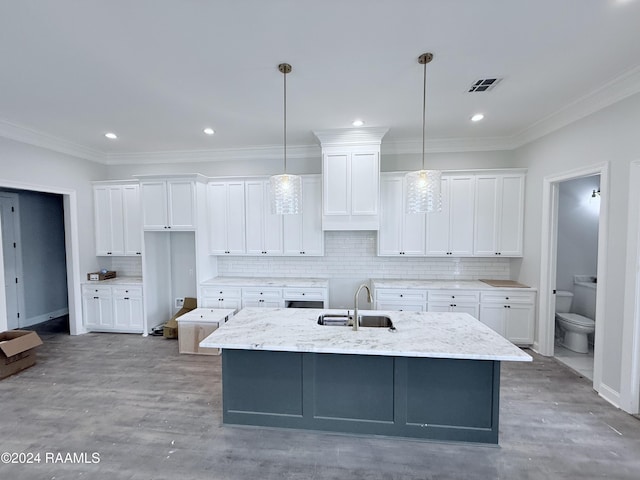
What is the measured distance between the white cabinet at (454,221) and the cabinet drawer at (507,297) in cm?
66

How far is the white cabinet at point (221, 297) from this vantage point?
4457mm

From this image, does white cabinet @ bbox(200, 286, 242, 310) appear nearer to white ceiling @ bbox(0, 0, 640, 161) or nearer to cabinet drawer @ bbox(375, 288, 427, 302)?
cabinet drawer @ bbox(375, 288, 427, 302)

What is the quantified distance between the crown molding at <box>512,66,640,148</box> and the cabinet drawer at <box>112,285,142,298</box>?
21.3ft

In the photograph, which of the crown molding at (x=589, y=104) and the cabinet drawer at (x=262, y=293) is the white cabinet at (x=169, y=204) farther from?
the crown molding at (x=589, y=104)

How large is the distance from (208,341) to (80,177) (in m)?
4.48

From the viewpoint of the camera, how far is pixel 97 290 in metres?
4.70

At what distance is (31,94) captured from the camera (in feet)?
9.53

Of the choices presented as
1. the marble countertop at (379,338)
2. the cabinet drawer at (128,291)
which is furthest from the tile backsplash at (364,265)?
the marble countertop at (379,338)

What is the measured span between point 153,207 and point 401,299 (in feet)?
13.8

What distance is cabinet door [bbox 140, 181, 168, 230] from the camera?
452 cm

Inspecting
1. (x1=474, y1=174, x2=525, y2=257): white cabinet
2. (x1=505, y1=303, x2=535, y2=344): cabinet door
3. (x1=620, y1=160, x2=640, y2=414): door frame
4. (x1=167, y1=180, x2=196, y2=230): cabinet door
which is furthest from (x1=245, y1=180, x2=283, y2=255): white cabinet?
(x1=620, y1=160, x2=640, y2=414): door frame

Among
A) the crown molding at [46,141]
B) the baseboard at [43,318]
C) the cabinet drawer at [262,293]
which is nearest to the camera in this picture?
the crown molding at [46,141]

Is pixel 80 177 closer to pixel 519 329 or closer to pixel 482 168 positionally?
pixel 482 168

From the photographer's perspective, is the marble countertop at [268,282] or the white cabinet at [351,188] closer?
the white cabinet at [351,188]
